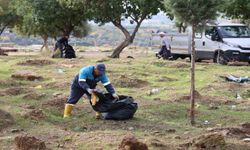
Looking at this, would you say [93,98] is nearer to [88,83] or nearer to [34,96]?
[88,83]

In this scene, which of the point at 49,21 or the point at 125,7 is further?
the point at 49,21

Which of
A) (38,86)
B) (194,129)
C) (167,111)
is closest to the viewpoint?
(194,129)

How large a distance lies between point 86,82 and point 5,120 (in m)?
1.87

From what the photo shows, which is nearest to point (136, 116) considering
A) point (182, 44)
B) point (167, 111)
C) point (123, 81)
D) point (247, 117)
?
point (167, 111)

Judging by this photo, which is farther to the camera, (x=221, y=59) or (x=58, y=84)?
(x=221, y=59)

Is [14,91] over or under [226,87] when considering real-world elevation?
over

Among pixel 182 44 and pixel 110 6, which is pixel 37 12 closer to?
pixel 110 6

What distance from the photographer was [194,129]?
10438 millimetres

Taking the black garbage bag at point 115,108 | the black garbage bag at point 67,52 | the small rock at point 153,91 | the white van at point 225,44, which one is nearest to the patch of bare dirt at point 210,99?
the small rock at point 153,91

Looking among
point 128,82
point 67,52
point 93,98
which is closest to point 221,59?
point 67,52

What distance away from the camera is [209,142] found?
845cm

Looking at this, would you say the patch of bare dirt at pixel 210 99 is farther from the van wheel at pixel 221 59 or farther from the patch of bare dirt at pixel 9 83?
the van wheel at pixel 221 59

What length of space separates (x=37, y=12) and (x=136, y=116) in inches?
1030

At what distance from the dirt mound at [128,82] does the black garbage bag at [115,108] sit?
5539mm
